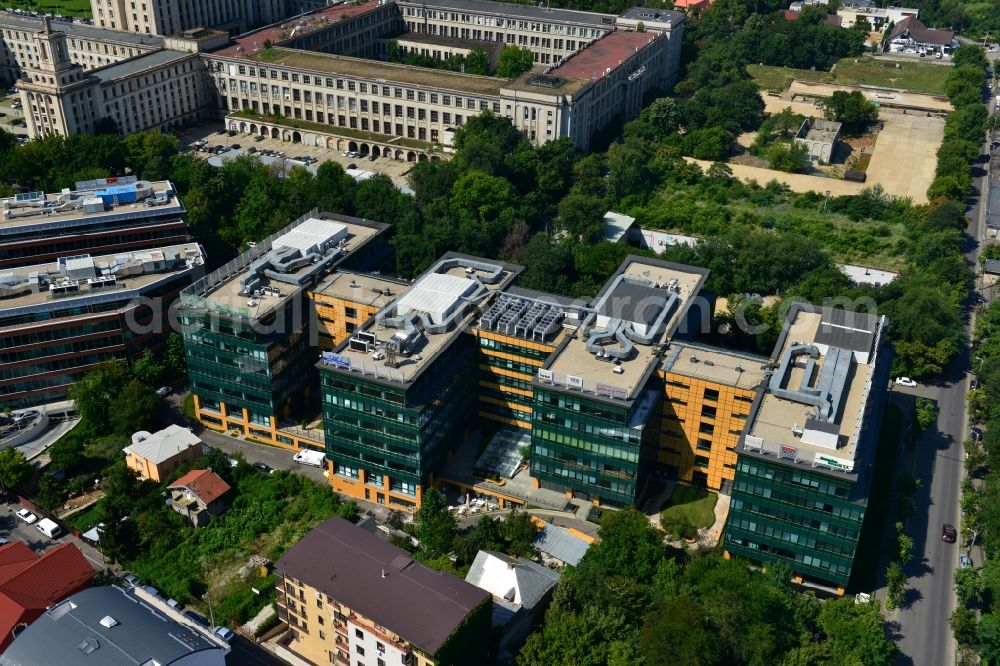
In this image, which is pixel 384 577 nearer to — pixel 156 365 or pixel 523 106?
pixel 156 365

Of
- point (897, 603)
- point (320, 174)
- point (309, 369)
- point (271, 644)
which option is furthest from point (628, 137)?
point (271, 644)

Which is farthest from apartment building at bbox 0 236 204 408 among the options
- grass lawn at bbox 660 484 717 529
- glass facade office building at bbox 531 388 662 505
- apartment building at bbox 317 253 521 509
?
grass lawn at bbox 660 484 717 529

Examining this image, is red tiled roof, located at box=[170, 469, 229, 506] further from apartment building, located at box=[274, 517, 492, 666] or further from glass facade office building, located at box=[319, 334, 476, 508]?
apartment building, located at box=[274, 517, 492, 666]

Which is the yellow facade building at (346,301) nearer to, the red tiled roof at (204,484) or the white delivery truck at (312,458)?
the white delivery truck at (312,458)

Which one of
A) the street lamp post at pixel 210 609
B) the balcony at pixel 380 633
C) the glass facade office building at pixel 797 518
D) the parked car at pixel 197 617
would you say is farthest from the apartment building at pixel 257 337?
the glass facade office building at pixel 797 518

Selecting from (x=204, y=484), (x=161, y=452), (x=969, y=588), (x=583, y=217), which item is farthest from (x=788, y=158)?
(x=161, y=452)

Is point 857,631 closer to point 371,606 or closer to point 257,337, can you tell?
point 371,606

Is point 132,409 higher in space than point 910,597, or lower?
higher
